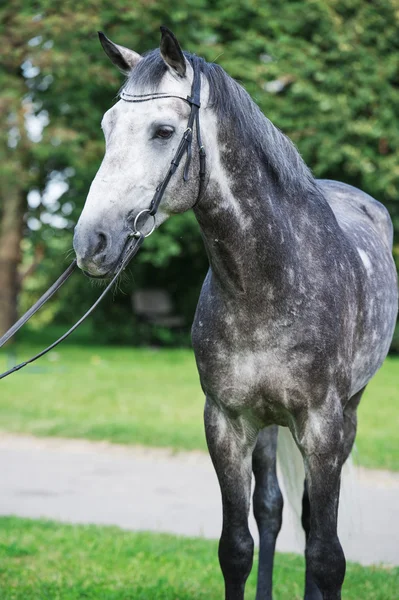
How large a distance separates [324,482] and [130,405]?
6751mm

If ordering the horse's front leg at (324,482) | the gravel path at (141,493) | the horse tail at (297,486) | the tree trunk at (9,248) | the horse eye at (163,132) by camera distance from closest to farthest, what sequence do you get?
the horse eye at (163,132), the horse's front leg at (324,482), the horse tail at (297,486), the gravel path at (141,493), the tree trunk at (9,248)

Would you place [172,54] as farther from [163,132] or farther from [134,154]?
[134,154]

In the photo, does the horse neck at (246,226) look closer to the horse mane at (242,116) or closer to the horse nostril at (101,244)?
the horse mane at (242,116)

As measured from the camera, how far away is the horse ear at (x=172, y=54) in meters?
2.74

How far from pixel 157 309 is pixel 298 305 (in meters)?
15.2

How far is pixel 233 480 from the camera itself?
3.38m

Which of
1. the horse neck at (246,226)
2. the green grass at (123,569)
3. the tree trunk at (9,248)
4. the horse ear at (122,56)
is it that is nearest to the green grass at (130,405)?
the tree trunk at (9,248)

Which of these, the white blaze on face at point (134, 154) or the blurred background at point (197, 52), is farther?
the blurred background at point (197, 52)

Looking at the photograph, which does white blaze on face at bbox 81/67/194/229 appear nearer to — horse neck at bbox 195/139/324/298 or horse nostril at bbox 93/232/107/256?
horse nostril at bbox 93/232/107/256

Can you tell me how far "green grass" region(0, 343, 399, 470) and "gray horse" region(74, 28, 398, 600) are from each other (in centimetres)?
385

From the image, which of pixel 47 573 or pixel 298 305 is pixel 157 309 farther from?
pixel 298 305

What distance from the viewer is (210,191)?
9.94 ft

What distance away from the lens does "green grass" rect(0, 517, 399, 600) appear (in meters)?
4.27

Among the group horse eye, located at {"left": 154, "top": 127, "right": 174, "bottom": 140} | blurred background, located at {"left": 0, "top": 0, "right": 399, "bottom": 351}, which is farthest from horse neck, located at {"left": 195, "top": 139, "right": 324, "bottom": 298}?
blurred background, located at {"left": 0, "top": 0, "right": 399, "bottom": 351}
